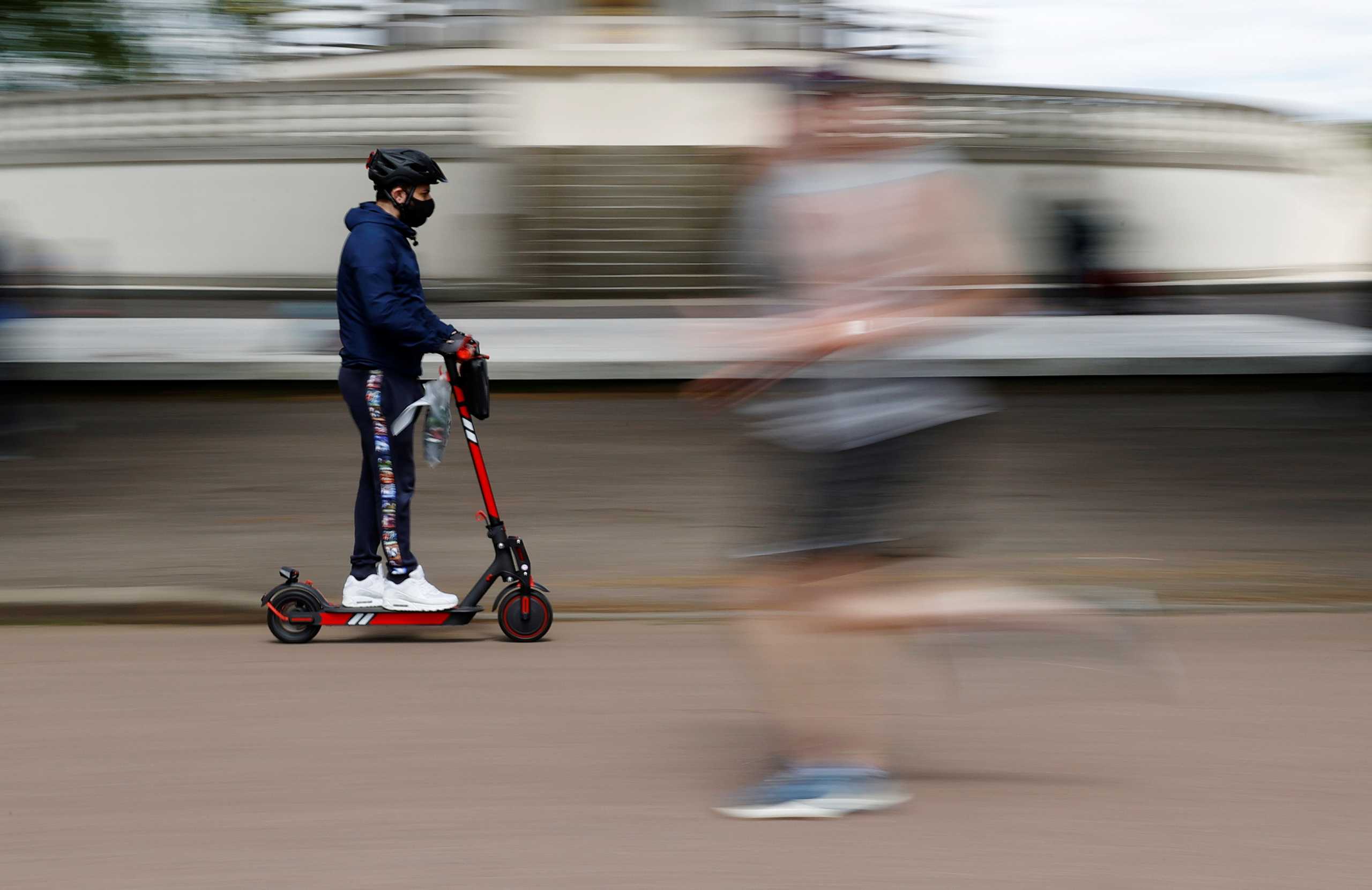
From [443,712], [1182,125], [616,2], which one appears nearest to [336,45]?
[616,2]

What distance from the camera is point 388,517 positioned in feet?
19.4

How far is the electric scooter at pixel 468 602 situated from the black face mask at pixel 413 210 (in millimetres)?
523

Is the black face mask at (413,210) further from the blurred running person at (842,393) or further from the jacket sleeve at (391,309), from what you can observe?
the blurred running person at (842,393)

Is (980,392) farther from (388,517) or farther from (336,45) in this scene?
(336,45)

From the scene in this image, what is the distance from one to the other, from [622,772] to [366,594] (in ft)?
6.72

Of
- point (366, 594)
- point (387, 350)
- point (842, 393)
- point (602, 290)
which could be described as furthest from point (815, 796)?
point (602, 290)

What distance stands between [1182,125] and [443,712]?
23676 millimetres

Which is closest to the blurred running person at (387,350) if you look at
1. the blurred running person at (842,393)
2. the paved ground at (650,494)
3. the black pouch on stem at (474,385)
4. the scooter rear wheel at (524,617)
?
the black pouch on stem at (474,385)

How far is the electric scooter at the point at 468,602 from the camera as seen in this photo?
589cm

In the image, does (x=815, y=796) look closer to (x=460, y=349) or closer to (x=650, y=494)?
(x=460, y=349)

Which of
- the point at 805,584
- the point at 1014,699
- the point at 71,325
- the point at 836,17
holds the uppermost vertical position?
the point at 836,17

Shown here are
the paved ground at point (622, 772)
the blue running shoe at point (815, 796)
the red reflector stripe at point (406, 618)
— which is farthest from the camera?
the red reflector stripe at point (406, 618)

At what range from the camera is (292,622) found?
589 centimetres

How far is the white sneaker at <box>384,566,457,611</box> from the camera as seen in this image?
5934 mm
